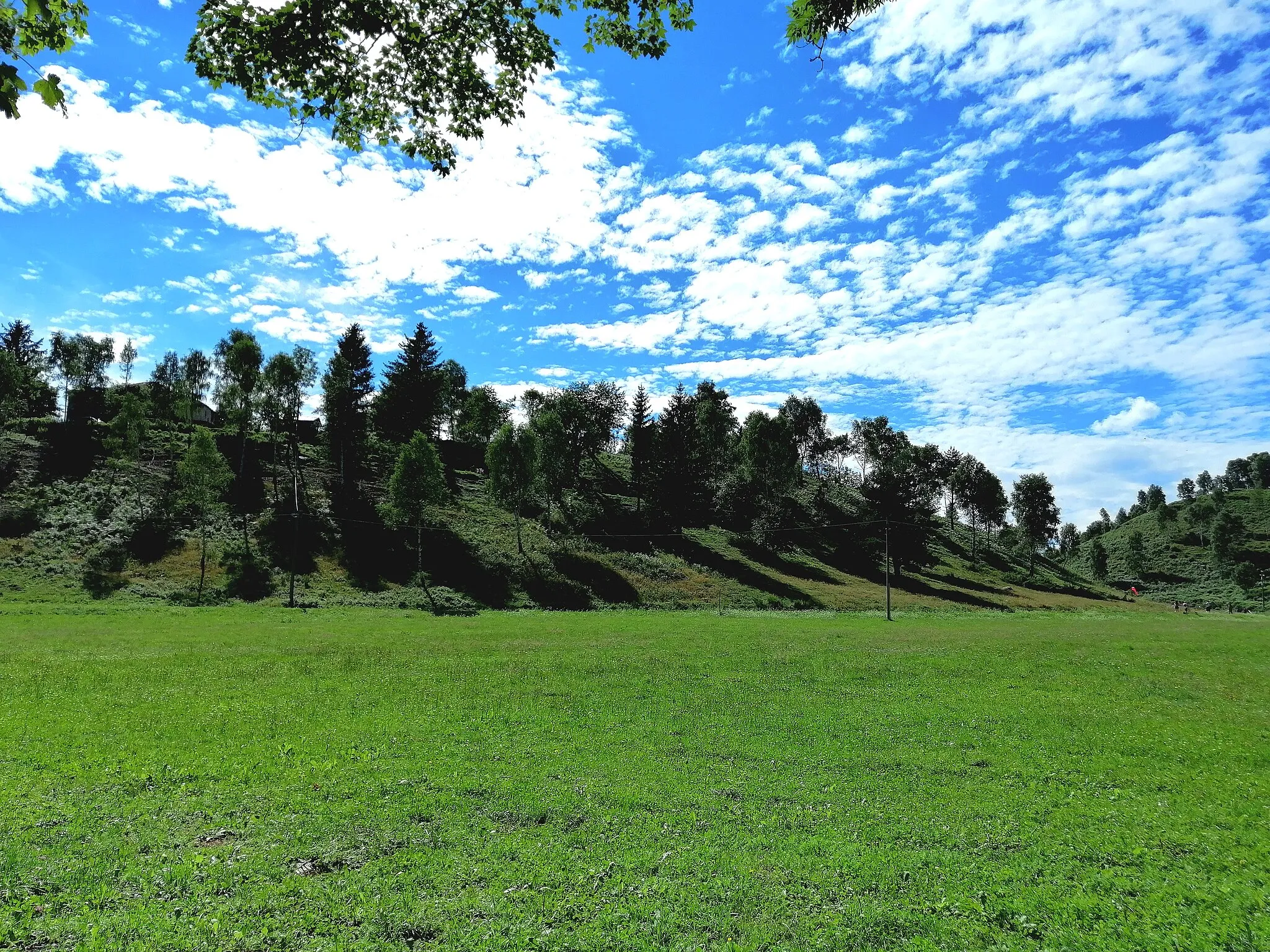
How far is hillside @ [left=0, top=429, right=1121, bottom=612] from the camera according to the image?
205 feet

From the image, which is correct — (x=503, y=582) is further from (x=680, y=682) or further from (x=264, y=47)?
(x=264, y=47)

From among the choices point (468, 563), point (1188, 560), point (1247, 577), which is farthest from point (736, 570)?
point (1188, 560)

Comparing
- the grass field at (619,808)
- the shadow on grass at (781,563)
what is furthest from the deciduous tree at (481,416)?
the grass field at (619,808)

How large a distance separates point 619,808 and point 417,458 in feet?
215

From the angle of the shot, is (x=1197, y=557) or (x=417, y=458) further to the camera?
(x=1197, y=557)

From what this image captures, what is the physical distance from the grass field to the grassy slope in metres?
133

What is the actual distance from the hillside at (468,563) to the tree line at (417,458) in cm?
176

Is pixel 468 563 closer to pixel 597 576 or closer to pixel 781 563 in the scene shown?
pixel 597 576

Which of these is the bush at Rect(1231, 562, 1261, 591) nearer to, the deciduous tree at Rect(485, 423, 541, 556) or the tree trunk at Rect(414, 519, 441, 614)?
the deciduous tree at Rect(485, 423, 541, 556)

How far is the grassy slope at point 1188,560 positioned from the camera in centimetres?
12794

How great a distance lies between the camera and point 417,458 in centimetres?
7319

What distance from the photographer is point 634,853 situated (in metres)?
11.4

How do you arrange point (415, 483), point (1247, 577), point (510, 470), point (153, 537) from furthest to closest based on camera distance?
point (1247, 577), point (510, 470), point (415, 483), point (153, 537)

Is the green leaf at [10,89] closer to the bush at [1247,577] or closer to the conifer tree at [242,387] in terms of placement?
the conifer tree at [242,387]
